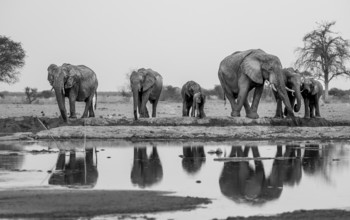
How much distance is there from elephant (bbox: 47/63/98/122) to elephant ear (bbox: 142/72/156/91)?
2348 millimetres

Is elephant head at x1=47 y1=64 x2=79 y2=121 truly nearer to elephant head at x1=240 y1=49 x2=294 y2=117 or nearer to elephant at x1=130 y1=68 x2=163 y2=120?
elephant at x1=130 y1=68 x2=163 y2=120

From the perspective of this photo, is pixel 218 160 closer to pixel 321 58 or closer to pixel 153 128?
pixel 153 128

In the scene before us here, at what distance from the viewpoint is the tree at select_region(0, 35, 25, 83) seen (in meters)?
68.2

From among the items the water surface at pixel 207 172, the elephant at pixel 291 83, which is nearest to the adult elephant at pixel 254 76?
the elephant at pixel 291 83

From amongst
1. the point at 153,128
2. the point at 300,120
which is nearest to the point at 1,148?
the point at 153,128

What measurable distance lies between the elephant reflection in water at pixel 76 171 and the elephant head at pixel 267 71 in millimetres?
13613

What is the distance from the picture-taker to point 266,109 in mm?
63406

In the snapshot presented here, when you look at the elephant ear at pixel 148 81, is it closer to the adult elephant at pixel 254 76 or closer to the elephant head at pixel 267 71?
the adult elephant at pixel 254 76

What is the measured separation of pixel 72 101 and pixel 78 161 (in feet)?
50.0

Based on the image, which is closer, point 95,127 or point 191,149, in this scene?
point 191,149

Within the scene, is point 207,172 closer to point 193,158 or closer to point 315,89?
point 193,158

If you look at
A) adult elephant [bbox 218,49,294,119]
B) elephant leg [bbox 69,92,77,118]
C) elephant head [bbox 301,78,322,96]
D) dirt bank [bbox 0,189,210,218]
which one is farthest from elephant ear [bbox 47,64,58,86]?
dirt bank [bbox 0,189,210,218]

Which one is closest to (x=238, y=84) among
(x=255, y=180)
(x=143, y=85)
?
(x=143, y=85)

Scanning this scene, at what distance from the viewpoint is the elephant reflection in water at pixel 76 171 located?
19.3 meters
